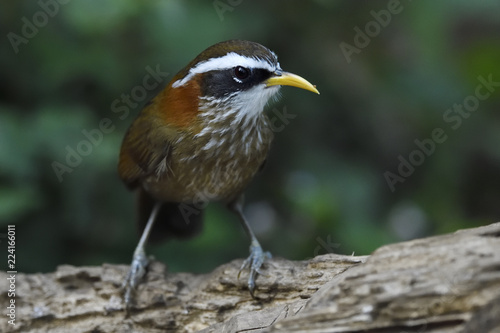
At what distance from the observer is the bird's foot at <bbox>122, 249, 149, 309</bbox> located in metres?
4.50

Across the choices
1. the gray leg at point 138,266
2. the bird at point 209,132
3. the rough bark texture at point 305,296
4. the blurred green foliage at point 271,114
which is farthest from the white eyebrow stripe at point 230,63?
the gray leg at point 138,266

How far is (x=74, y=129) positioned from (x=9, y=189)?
0.69m

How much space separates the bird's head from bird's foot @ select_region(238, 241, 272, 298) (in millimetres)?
964

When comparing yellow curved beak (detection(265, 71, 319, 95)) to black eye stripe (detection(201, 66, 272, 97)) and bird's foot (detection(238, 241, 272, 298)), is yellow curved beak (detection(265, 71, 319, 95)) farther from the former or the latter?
bird's foot (detection(238, 241, 272, 298))

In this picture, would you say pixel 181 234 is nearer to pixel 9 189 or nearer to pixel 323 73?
pixel 9 189

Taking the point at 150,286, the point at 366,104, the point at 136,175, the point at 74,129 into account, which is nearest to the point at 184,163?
the point at 136,175

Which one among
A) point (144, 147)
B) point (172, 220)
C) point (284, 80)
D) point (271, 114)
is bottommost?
point (172, 220)

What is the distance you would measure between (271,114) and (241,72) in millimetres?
1854

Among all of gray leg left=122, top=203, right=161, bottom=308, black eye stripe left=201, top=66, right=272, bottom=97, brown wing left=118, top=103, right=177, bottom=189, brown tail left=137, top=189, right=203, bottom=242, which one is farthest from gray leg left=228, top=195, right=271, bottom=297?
black eye stripe left=201, top=66, right=272, bottom=97

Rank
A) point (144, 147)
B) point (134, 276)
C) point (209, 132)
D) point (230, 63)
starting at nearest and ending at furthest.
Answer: point (230, 63)
point (209, 132)
point (134, 276)
point (144, 147)

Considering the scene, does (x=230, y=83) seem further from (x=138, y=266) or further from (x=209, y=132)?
(x=138, y=266)

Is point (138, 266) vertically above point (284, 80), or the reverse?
point (284, 80)

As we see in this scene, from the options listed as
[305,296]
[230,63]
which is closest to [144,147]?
[230,63]

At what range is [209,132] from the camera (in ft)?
14.5
